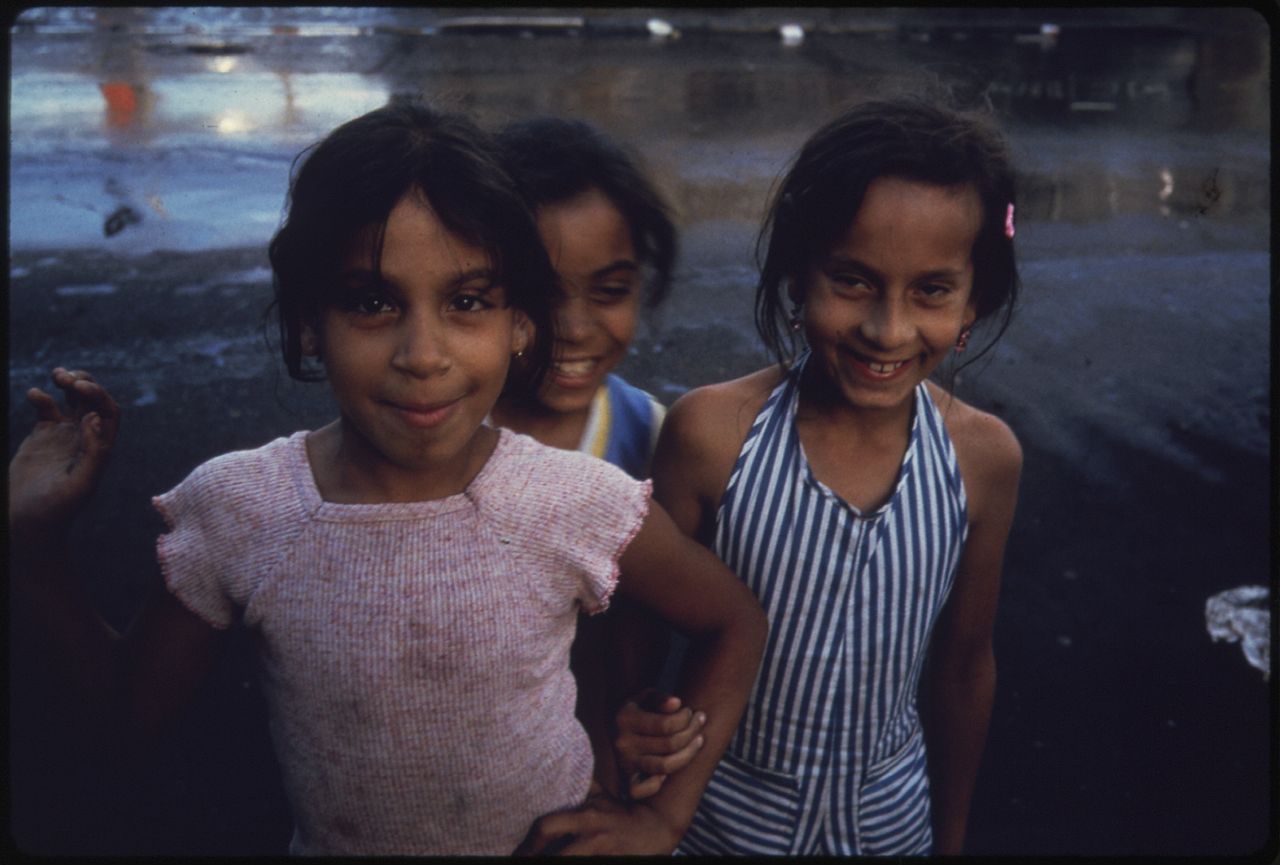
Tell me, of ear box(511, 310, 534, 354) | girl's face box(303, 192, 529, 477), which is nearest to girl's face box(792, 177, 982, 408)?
ear box(511, 310, 534, 354)

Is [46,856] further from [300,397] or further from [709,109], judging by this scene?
[709,109]

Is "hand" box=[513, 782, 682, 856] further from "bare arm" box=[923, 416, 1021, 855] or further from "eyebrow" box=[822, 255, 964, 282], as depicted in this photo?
"eyebrow" box=[822, 255, 964, 282]

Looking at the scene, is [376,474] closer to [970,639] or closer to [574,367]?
[574,367]

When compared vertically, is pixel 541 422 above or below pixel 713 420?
below

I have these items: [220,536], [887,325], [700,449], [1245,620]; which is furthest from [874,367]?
[1245,620]

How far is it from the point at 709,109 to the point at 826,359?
760 cm

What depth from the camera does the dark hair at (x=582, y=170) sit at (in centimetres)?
174

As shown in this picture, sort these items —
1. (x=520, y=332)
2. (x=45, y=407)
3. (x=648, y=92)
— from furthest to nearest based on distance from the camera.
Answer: (x=648, y=92)
(x=520, y=332)
(x=45, y=407)

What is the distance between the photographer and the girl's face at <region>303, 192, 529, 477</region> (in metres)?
1.26

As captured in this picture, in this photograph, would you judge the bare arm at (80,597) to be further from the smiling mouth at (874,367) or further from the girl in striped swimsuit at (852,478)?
the smiling mouth at (874,367)

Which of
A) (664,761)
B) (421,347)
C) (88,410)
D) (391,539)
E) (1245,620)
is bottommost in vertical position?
(1245,620)

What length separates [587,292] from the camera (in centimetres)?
178

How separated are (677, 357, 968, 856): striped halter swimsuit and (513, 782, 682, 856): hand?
0.85 feet

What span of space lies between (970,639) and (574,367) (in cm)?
80
